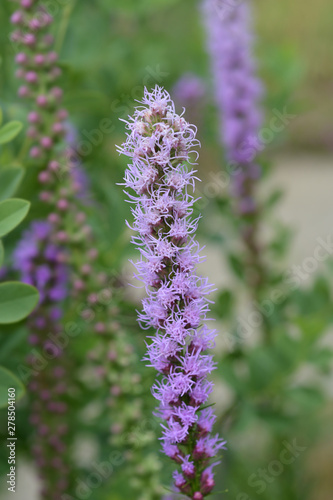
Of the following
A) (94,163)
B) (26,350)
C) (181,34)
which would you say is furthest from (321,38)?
(26,350)

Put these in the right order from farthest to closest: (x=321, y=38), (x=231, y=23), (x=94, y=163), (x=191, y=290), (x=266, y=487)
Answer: (x=321, y=38)
(x=266, y=487)
(x=231, y=23)
(x=94, y=163)
(x=191, y=290)

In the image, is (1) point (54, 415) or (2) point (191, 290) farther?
(1) point (54, 415)

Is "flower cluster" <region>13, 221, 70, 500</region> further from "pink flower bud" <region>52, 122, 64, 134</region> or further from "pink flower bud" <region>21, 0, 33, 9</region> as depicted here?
"pink flower bud" <region>21, 0, 33, 9</region>

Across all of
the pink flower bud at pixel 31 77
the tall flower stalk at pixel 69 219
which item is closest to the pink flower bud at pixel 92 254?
the tall flower stalk at pixel 69 219

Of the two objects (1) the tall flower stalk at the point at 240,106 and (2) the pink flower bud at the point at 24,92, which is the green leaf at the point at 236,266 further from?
(2) the pink flower bud at the point at 24,92

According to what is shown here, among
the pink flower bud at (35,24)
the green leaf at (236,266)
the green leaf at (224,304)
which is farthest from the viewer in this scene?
the green leaf at (236,266)

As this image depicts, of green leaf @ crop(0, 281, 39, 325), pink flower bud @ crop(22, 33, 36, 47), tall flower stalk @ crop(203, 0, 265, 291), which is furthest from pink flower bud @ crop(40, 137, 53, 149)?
tall flower stalk @ crop(203, 0, 265, 291)

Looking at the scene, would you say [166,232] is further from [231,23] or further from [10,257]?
[231,23]

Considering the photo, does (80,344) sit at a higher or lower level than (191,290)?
lower
